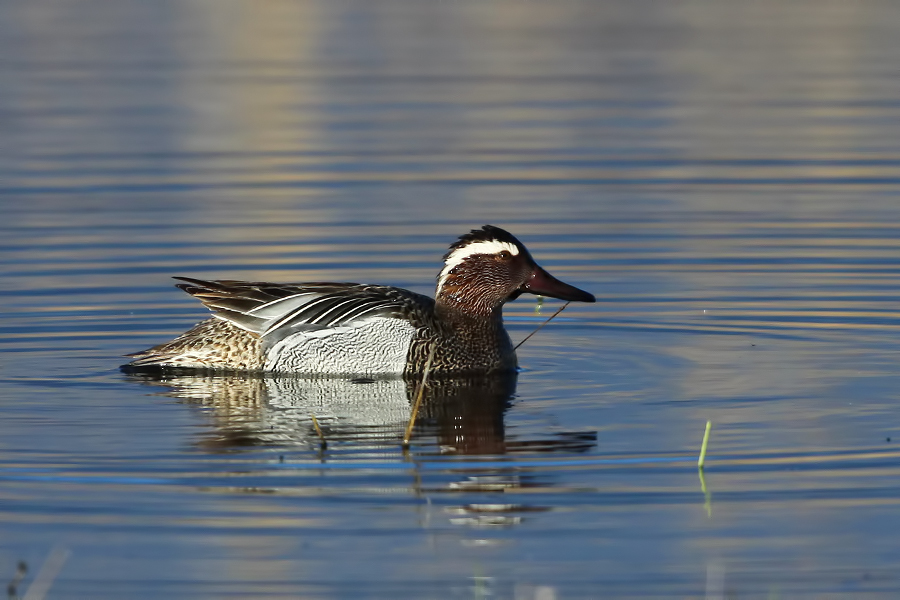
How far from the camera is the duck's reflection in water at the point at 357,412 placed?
8.98 metres

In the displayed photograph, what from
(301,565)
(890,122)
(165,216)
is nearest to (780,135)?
(890,122)

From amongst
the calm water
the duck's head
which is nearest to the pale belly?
the calm water

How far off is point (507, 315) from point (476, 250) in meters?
1.71

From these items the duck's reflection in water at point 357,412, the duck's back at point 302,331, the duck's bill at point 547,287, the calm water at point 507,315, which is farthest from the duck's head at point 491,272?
the duck's reflection in water at point 357,412

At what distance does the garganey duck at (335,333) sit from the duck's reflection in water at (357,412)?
11cm

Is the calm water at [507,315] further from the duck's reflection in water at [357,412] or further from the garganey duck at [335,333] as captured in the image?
the garganey duck at [335,333]

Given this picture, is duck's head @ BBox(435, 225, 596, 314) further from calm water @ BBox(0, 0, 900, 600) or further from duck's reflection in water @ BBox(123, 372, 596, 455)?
duck's reflection in water @ BBox(123, 372, 596, 455)

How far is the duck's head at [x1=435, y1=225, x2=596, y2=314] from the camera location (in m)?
11.3

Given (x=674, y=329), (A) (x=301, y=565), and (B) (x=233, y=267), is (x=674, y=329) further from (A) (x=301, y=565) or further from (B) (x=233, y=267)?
(A) (x=301, y=565)

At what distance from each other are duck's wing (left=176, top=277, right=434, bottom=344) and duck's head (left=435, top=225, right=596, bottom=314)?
0.45 metres

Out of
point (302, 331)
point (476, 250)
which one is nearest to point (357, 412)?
point (302, 331)

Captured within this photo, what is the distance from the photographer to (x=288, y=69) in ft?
85.3

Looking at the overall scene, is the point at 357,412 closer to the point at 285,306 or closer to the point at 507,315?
the point at 285,306

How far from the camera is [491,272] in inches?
446
